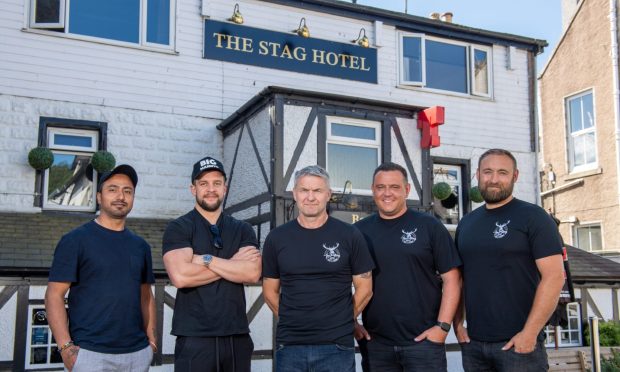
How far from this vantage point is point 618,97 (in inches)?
539

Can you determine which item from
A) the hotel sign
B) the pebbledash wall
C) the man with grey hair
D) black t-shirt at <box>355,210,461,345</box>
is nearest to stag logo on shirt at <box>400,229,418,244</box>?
black t-shirt at <box>355,210,461,345</box>

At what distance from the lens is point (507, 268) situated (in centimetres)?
385

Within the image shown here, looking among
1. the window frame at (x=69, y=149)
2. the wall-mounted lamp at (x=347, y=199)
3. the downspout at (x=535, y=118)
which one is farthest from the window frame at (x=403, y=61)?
the window frame at (x=69, y=149)

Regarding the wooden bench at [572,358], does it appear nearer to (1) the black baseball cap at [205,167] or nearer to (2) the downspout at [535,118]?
(2) the downspout at [535,118]

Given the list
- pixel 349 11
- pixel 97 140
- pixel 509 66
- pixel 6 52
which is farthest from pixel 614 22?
pixel 6 52

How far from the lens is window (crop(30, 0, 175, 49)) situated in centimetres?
929

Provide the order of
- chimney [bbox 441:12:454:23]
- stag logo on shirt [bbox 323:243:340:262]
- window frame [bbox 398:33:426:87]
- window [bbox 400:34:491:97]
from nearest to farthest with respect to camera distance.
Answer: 1. stag logo on shirt [bbox 323:243:340:262]
2. window frame [bbox 398:33:426:87]
3. window [bbox 400:34:491:97]
4. chimney [bbox 441:12:454:23]

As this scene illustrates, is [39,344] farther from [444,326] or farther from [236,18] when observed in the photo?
[236,18]

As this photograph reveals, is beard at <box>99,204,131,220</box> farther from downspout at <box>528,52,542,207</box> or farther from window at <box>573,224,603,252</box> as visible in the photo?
window at <box>573,224,603,252</box>

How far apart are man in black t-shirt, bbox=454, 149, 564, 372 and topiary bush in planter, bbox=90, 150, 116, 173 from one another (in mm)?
6210

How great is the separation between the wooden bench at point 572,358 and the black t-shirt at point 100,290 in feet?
21.8

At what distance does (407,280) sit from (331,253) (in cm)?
55

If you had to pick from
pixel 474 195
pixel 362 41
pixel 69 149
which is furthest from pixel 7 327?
pixel 474 195

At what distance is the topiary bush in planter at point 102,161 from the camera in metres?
8.89
